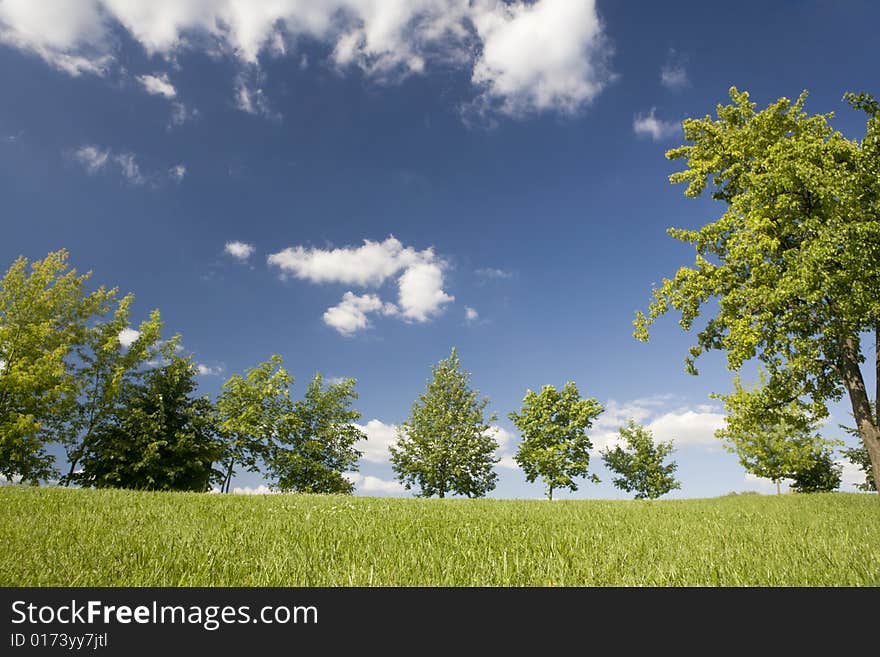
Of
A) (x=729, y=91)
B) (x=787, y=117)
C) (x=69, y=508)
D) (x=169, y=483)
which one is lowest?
(x=69, y=508)

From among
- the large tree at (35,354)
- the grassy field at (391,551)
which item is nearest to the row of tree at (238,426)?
the large tree at (35,354)

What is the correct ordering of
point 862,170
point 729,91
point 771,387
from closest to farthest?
point 862,170, point 771,387, point 729,91

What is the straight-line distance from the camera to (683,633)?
9.09 ft

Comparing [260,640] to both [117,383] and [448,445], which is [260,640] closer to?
[117,383]

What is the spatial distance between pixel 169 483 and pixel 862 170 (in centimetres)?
3492

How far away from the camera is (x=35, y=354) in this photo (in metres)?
23.3

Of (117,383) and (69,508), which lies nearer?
(69,508)

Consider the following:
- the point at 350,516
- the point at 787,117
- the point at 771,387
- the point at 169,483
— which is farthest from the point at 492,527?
the point at 169,483

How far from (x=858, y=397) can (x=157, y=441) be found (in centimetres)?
3264

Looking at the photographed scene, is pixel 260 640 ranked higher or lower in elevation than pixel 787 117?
lower

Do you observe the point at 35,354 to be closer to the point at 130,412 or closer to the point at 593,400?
the point at 130,412

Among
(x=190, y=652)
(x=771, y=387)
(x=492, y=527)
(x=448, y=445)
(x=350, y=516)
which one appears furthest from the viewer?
(x=448, y=445)

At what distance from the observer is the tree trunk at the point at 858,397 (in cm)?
1466

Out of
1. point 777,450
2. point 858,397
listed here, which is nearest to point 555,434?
point 777,450
